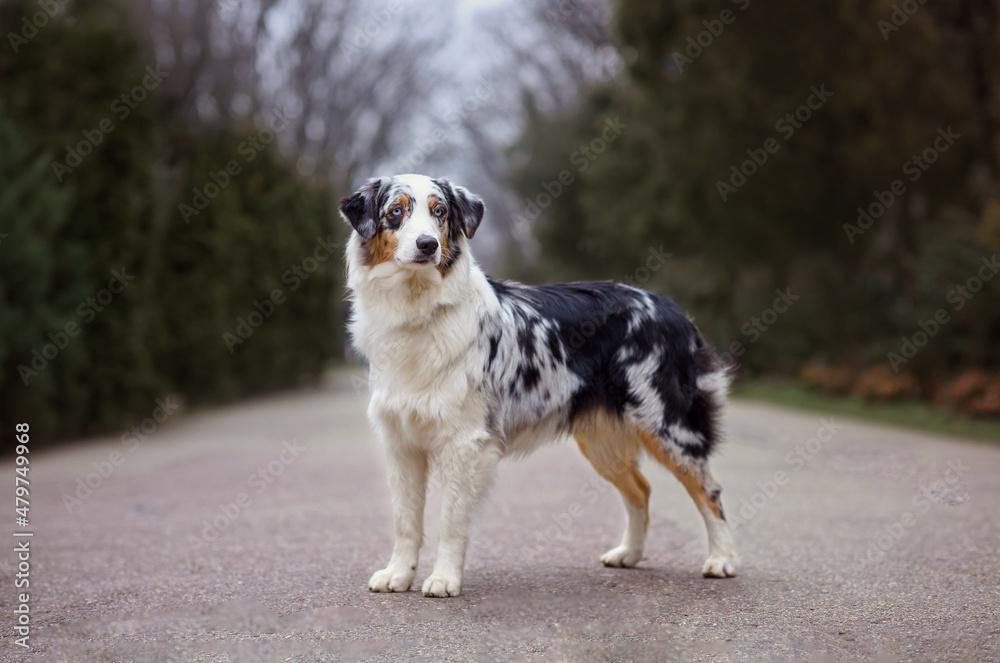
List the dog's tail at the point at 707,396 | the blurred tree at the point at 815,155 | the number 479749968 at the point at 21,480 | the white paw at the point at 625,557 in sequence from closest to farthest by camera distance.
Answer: the dog's tail at the point at 707,396
the white paw at the point at 625,557
the number 479749968 at the point at 21,480
the blurred tree at the point at 815,155

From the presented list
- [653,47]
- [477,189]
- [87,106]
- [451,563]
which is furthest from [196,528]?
[477,189]

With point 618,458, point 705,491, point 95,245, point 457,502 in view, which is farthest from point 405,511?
point 95,245

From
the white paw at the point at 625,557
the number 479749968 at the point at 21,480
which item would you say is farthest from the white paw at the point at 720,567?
the number 479749968 at the point at 21,480

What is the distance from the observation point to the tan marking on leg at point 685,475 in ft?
17.6

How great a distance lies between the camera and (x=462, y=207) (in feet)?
16.5

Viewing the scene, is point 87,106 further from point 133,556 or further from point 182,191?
point 133,556

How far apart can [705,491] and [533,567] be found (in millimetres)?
1067

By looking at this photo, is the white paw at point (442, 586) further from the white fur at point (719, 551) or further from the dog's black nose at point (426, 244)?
the dog's black nose at point (426, 244)

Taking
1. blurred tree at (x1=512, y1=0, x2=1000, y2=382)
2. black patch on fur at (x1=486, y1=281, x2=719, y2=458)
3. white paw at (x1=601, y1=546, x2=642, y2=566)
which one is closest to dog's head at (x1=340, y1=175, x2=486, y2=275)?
black patch on fur at (x1=486, y1=281, x2=719, y2=458)

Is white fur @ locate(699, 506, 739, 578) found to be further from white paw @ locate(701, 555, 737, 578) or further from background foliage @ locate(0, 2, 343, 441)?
background foliage @ locate(0, 2, 343, 441)

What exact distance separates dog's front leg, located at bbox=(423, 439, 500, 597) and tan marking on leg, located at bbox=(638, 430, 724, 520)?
994mm

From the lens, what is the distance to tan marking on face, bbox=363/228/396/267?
4.80 m

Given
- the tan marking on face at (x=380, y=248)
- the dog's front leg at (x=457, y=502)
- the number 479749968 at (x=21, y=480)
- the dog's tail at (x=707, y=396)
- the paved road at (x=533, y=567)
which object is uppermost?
the tan marking on face at (x=380, y=248)

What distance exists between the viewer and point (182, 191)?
1689 cm
